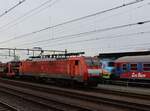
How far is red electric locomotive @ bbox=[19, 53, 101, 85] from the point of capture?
26359 mm

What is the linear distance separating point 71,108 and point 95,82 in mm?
11735

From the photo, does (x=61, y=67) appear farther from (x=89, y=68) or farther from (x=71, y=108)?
(x=71, y=108)

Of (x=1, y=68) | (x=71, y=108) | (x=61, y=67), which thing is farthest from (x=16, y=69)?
(x=71, y=108)

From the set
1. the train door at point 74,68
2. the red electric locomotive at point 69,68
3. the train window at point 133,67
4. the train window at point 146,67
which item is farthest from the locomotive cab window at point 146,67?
the train door at point 74,68

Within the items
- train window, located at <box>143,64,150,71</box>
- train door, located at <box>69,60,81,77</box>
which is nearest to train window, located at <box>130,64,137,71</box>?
train window, located at <box>143,64,150,71</box>

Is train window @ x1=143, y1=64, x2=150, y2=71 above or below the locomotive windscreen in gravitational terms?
below

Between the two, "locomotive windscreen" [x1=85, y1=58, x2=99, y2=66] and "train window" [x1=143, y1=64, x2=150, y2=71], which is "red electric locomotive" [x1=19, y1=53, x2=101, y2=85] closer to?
"locomotive windscreen" [x1=85, y1=58, x2=99, y2=66]


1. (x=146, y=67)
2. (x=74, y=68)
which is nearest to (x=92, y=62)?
(x=74, y=68)

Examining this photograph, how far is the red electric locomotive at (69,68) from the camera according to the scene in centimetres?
2636

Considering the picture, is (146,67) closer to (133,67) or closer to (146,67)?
(146,67)

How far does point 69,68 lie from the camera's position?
91.9 feet

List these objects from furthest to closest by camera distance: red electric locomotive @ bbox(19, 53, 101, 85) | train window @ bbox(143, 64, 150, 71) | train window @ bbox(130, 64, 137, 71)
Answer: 1. train window @ bbox(130, 64, 137, 71)
2. train window @ bbox(143, 64, 150, 71)
3. red electric locomotive @ bbox(19, 53, 101, 85)

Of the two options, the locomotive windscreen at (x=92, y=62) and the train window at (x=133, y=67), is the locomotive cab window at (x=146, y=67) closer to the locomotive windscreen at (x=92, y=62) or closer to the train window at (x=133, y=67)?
the train window at (x=133, y=67)

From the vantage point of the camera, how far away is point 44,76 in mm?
Result: 33344
